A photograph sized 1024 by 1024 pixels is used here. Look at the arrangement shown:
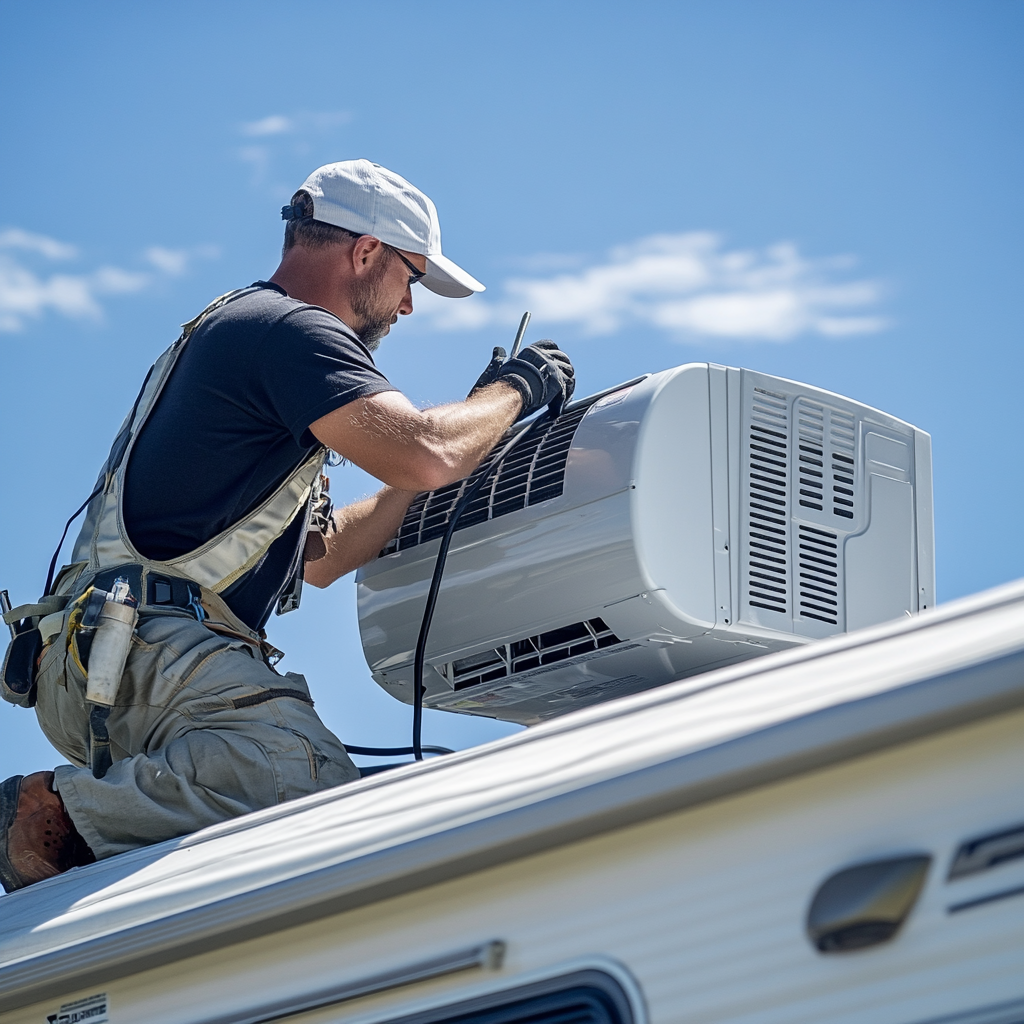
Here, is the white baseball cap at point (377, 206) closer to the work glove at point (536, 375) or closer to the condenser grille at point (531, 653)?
the work glove at point (536, 375)

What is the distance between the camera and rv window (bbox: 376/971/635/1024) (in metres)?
1.38

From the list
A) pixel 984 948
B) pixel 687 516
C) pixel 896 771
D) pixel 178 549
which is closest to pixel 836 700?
pixel 896 771

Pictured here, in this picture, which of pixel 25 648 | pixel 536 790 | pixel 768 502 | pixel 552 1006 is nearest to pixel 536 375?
pixel 768 502

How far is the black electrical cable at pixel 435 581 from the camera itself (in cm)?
294

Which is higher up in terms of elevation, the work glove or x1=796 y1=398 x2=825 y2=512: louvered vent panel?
the work glove

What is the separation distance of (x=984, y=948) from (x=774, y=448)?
5.69 feet

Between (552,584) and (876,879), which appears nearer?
(876,879)

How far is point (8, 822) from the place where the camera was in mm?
2459

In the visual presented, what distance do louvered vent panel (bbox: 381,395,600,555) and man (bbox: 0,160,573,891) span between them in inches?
3.2

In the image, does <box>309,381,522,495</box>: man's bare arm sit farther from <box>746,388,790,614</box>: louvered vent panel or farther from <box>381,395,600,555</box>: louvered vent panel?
<box>746,388,790,614</box>: louvered vent panel

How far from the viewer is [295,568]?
298cm

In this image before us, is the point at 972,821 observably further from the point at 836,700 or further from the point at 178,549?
the point at 178,549

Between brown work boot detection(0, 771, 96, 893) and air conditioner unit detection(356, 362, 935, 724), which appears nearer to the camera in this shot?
brown work boot detection(0, 771, 96, 893)

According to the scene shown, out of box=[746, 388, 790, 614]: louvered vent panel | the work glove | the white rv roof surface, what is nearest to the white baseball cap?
the work glove
